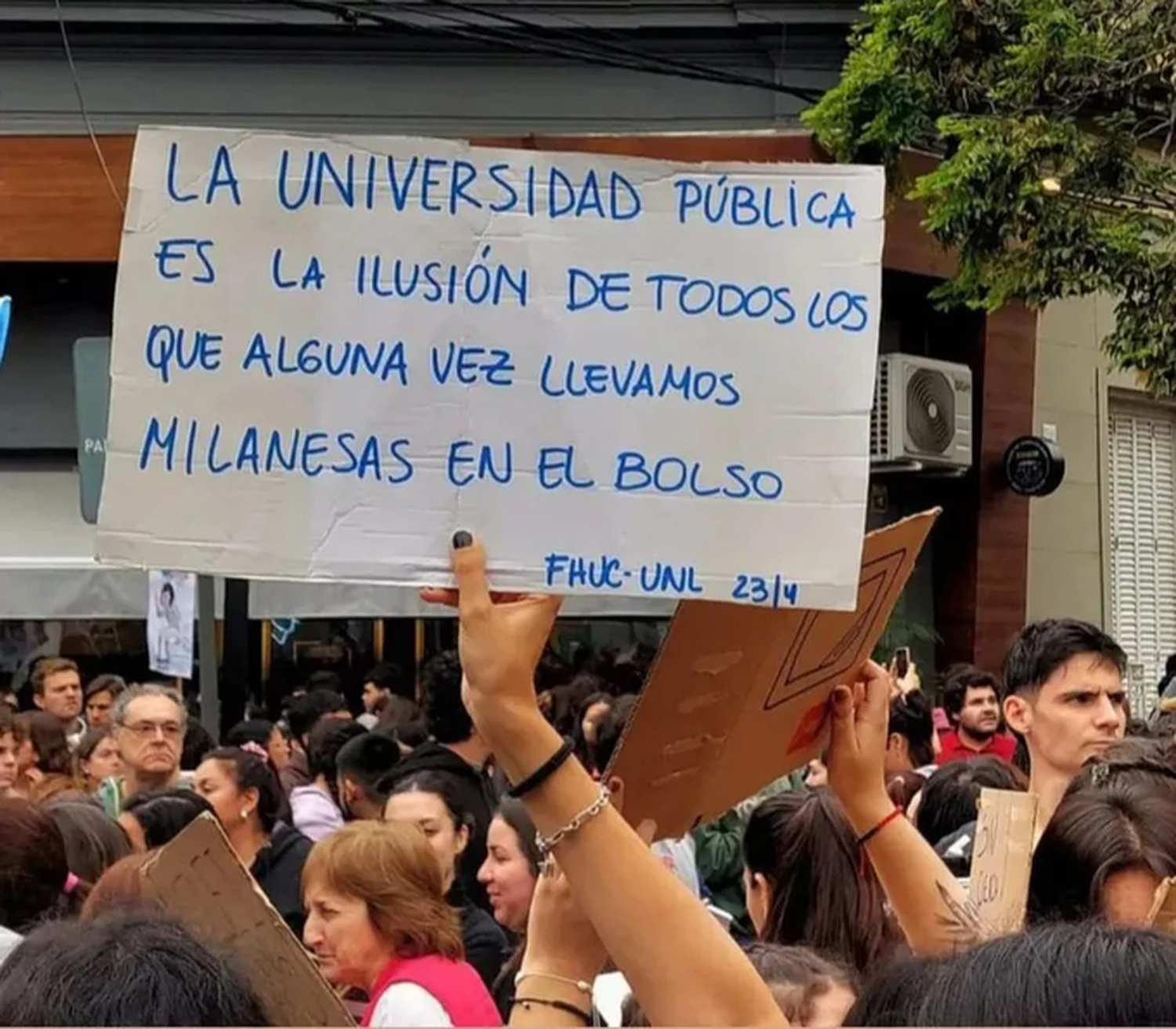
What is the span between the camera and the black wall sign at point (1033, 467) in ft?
49.8

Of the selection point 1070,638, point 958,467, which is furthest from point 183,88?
point 1070,638

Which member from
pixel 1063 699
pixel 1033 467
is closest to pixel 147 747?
pixel 1063 699

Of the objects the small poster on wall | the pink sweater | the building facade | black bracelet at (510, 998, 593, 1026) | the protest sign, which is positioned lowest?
the pink sweater

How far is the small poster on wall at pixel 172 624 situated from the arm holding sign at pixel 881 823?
22.0ft

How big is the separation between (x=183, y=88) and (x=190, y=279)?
40.3 feet

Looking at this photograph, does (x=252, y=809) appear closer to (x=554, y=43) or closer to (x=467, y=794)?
(x=467, y=794)

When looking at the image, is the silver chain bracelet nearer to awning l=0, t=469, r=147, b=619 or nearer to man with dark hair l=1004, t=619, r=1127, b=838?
man with dark hair l=1004, t=619, r=1127, b=838

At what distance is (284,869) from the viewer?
18.0ft

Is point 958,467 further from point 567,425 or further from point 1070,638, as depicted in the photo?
point 567,425

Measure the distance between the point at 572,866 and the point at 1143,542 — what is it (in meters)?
16.1

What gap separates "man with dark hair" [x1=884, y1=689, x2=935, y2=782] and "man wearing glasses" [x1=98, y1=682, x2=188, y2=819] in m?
2.74

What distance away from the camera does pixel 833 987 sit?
8.70 ft

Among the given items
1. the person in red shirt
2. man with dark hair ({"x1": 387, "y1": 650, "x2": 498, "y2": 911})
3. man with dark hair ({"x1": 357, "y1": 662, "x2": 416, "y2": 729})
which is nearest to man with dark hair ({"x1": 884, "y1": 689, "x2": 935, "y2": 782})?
the person in red shirt

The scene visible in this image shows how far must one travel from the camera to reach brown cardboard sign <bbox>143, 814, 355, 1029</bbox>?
93.8 inches
